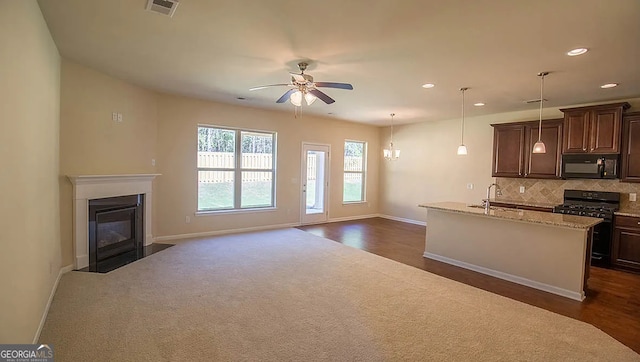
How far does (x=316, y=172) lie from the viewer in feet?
27.0

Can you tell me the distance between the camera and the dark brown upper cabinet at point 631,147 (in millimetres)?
4730

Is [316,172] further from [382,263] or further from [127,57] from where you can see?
[127,57]

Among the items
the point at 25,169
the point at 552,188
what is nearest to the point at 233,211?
the point at 25,169

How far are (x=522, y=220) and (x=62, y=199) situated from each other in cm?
589

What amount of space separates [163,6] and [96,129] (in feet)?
8.98

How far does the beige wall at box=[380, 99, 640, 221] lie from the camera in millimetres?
6957

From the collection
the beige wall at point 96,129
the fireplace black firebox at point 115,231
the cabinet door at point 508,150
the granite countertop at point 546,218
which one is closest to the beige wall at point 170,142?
the beige wall at point 96,129

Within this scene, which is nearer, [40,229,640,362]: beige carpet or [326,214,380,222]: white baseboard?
[40,229,640,362]: beige carpet

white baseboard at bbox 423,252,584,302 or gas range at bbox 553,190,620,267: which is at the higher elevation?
gas range at bbox 553,190,620,267

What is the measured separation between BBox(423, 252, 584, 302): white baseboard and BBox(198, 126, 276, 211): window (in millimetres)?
3847

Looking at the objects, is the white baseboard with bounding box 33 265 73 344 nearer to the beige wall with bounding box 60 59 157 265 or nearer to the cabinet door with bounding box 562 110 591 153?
the beige wall with bounding box 60 59 157 265

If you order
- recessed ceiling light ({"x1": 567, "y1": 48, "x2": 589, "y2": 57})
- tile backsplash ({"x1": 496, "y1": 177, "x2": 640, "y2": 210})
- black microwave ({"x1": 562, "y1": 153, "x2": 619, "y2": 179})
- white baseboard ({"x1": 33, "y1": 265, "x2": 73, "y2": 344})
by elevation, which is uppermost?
recessed ceiling light ({"x1": 567, "y1": 48, "x2": 589, "y2": 57})

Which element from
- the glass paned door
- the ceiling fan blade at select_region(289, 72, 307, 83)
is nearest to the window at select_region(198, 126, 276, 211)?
the glass paned door

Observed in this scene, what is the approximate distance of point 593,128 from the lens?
16.5ft
